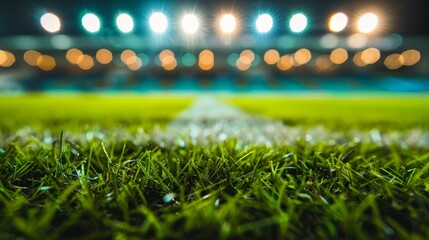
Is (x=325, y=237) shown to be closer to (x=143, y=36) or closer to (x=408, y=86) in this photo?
(x=143, y=36)

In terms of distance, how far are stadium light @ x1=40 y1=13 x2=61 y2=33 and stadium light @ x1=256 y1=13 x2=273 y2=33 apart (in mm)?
5803

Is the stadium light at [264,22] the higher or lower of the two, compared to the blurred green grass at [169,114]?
higher

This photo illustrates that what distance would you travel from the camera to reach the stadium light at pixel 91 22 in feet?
22.1

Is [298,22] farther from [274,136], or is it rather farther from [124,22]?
[274,136]

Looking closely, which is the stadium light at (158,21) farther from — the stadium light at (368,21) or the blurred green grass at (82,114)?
the stadium light at (368,21)

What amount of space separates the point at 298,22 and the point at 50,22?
7057 mm

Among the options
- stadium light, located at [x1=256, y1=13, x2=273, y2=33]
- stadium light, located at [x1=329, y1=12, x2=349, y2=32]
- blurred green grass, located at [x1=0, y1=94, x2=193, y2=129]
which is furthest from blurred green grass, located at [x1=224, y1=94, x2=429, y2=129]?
stadium light, located at [x1=329, y1=12, x2=349, y2=32]

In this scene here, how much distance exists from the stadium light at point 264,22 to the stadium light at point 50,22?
228 inches

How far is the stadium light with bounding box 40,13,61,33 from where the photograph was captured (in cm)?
780

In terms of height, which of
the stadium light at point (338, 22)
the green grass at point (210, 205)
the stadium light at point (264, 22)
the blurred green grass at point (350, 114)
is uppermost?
the stadium light at point (338, 22)

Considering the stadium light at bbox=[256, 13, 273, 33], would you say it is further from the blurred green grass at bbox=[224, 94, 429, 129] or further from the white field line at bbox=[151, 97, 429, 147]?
the white field line at bbox=[151, 97, 429, 147]

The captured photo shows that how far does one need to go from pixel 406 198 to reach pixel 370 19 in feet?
29.7

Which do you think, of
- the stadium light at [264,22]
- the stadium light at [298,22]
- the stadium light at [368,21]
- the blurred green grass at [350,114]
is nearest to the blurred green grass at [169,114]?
the blurred green grass at [350,114]

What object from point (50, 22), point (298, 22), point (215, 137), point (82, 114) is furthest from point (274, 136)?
point (50, 22)
